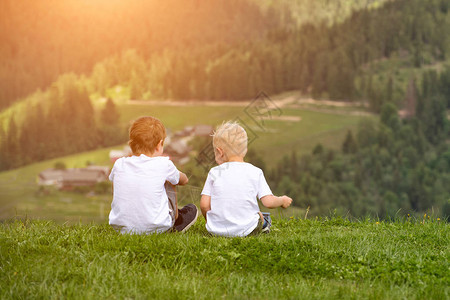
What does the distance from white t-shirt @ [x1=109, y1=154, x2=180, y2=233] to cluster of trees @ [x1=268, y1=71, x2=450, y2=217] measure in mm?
58977

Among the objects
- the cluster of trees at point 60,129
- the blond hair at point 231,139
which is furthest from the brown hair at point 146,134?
the cluster of trees at point 60,129

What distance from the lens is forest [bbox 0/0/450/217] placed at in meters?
66.2

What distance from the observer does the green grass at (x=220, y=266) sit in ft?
11.4

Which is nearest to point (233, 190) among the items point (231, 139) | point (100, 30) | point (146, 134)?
point (231, 139)

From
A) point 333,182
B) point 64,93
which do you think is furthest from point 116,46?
point 333,182

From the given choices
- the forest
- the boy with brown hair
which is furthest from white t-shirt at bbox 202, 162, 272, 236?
the forest

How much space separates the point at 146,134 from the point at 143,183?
1.48ft

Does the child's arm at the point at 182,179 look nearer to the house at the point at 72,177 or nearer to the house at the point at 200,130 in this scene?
the house at the point at 72,177

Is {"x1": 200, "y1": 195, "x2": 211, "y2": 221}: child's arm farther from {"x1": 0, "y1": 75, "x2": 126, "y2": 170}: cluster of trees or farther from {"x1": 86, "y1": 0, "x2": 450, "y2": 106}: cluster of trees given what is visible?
{"x1": 86, "y1": 0, "x2": 450, "y2": 106}: cluster of trees

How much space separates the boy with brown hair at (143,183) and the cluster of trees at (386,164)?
59.0m

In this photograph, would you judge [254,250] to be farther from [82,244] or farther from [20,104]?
[20,104]

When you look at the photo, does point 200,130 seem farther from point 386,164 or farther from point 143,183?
point 143,183

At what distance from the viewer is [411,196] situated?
69062 mm

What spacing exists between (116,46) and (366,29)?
37257 mm
